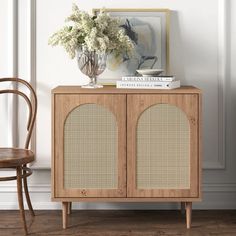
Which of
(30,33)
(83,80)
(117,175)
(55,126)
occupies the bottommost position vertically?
(117,175)

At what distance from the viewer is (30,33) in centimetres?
381

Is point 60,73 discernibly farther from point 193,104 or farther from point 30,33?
point 193,104

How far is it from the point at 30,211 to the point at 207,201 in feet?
3.58

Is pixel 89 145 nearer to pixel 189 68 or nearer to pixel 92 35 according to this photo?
pixel 92 35

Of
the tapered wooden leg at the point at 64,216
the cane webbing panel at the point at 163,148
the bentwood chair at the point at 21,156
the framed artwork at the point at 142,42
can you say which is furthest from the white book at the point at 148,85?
the tapered wooden leg at the point at 64,216

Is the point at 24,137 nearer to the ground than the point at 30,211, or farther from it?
farther from it

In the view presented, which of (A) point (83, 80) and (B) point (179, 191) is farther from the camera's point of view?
(A) point (83, 80)

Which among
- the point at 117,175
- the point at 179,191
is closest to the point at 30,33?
the point at 117,175

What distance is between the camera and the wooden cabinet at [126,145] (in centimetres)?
342

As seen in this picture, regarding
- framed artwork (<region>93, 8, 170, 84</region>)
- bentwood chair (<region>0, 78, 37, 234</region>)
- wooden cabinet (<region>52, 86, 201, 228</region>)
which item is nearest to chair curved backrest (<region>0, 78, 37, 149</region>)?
bentwood chair (<region>0, 78, 37, 234</region>)

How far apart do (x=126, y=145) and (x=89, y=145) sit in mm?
204

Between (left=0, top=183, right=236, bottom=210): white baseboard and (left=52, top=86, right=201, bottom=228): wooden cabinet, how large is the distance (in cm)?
43

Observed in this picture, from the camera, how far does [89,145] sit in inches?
136

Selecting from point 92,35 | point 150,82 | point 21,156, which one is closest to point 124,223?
point 21,156
